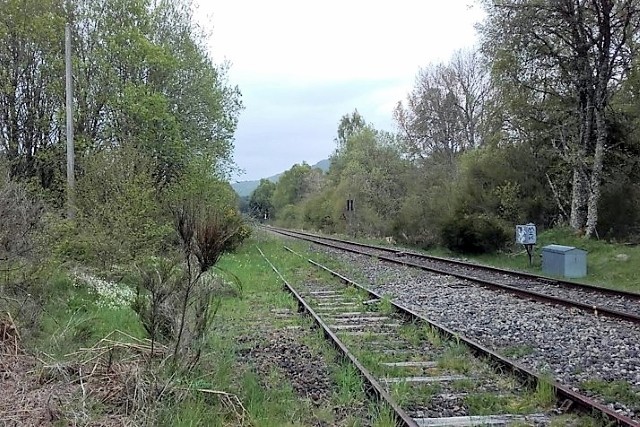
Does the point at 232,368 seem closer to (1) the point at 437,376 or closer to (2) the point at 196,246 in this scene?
(2) the point at 196,246

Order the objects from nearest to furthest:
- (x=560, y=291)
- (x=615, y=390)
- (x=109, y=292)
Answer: (x=615, y=390)
(x=109, y=292)
(x=560, y=291)

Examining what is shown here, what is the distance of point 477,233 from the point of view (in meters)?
24.5

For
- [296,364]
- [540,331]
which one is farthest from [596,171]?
[296,364]

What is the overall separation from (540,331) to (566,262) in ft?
28.8

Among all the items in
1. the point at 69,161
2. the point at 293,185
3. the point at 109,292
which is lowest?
the point at 109,292

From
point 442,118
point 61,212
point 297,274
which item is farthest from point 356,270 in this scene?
point 442,118

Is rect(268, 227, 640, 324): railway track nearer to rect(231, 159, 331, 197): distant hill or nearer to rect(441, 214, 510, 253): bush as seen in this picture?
rect(441, 214, 510, 253): bush

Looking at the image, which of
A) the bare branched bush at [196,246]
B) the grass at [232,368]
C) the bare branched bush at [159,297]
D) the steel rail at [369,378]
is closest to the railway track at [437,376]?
the steel rail at [369,378]

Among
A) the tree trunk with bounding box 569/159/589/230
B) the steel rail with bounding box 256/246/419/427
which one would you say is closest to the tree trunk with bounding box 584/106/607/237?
the tree trunk with bounding box 569/159/589/230

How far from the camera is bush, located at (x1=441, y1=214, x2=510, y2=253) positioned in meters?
24.3

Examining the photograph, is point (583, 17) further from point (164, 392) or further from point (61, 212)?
point (164, 392)

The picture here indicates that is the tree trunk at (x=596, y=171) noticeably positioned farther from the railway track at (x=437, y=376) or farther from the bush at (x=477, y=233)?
the railway track at (x=437, y=376)

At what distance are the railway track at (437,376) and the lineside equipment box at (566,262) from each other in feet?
26.6

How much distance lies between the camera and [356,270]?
18234 mm
